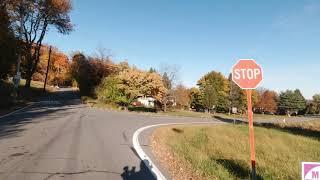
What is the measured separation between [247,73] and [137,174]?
3.56 meters

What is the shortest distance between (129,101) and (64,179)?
3486cm

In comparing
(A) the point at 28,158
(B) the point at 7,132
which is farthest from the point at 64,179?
(B) the point at 7,132

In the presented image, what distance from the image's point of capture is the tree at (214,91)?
97250 millimetres

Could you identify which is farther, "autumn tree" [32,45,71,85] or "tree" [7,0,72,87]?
"autumn tree" [32,45,71,85]

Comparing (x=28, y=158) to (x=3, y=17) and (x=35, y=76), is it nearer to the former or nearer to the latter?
(x=3, y=17)

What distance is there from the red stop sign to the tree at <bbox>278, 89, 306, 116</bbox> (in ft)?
441

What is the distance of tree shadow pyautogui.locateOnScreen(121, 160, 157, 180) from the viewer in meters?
9.29

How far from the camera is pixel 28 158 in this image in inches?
432

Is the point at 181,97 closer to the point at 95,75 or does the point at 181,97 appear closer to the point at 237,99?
the point at 237,99

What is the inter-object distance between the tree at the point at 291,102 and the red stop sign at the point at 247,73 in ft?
441

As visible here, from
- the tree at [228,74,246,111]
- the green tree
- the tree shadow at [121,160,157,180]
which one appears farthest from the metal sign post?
the tree at [228,74,246,111]

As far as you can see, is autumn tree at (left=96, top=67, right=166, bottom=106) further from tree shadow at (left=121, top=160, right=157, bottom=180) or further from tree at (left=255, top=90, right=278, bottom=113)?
tree at (left=255, top=90, right=278, bottom=113)

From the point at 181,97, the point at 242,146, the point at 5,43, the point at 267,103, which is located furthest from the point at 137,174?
the point at 267,103

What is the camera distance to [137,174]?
968 centimetres
